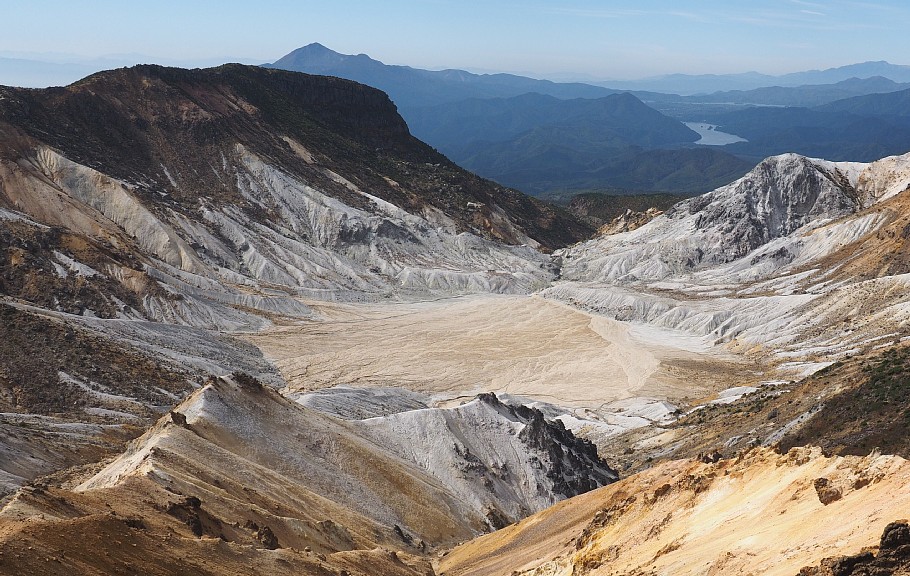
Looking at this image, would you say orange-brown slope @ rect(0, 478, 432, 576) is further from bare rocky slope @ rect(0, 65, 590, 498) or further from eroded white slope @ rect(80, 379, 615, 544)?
bare rocky slope @ rect(0, 65, 590, 498)

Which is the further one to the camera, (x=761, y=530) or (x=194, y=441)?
(x=194, y=441)

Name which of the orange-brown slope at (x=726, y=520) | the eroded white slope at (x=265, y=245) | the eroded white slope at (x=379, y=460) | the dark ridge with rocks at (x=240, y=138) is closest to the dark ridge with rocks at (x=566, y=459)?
the eroded white slope at (x=379, y=460)

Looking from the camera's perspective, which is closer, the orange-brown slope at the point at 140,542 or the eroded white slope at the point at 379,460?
the orange-brown slope at the point at 140,542

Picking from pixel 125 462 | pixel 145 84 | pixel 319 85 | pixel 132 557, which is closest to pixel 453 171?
pixel 319 85

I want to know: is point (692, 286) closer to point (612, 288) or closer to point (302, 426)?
point (612, 288)

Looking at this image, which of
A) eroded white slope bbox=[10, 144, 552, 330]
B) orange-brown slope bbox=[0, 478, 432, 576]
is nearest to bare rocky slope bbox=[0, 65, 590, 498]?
eroded white slope bbox=[10, 144, 552, 330]

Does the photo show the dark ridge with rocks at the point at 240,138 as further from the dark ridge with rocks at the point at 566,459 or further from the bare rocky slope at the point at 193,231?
the dark ridge with rocks at the point at 566,459

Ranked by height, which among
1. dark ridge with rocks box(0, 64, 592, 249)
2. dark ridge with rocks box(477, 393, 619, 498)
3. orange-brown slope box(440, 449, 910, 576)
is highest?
dark ridge with rocks box(0, 64, 592, 249)

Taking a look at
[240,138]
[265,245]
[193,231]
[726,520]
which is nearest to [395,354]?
[265,245]

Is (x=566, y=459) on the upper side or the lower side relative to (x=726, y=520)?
lower

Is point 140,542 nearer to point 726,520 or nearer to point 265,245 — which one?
point 726,520

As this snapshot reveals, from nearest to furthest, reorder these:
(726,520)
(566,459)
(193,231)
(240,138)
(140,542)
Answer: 1. (140,542)
2. (726,520)
3. (566,459)
4. (193,231)
5. (240,138)
